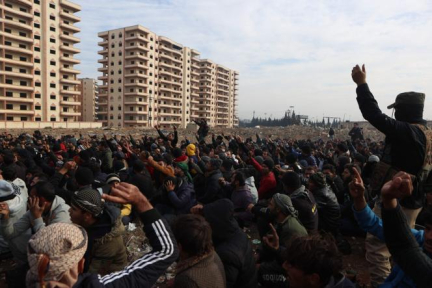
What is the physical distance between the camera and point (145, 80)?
214ft

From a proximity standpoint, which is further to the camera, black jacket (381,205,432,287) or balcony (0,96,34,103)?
balcony (0,96,34,103)

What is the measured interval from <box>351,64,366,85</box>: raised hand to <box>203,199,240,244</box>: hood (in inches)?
68.7

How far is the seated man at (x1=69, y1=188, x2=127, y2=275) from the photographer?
2.91 meters

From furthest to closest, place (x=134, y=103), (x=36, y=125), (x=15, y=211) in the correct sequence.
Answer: (x=134, y=103) < (x=36, y=125) < (x=15, y=211)

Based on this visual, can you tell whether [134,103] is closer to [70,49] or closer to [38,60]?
[70,49]

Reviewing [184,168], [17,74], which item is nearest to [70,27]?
[17,74]

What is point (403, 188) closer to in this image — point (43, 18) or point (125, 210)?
point (125, 210)

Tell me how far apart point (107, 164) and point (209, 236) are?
6.67 m

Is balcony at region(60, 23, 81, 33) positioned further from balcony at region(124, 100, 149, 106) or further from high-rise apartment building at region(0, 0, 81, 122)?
balcony at region(124, 100, 149, 106)

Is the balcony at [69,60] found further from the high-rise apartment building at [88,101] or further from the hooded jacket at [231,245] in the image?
the hooded jacket at [231,245]

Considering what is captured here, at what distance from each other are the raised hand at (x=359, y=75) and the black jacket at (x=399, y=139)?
0.05 meters

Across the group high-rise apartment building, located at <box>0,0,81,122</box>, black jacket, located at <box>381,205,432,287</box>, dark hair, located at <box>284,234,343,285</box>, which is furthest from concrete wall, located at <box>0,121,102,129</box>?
black jacket, located at <box>381,205,432,287</box>

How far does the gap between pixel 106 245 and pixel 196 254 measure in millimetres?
1675

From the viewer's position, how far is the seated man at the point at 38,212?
10.1 feet
